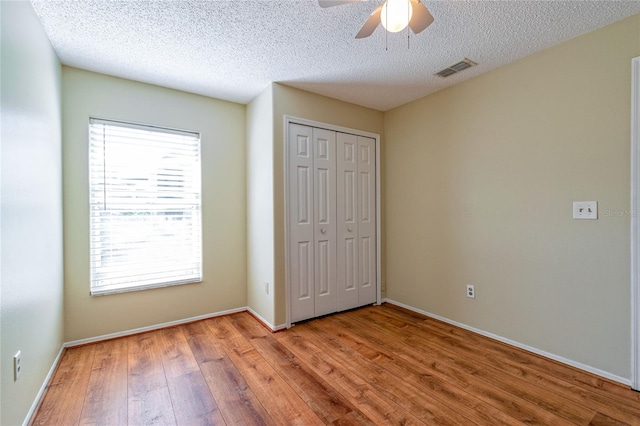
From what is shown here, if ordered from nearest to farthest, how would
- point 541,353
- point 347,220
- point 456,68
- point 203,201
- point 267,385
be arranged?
point 267,385 → point 541,353 → point 456,68 → point 203,201 → point 347,220

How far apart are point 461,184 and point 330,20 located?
1958 mm

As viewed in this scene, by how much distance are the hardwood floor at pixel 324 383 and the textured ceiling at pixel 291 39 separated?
8.16ft

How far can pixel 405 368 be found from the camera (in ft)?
6.97

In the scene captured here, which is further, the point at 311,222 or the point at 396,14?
the point at 311,222

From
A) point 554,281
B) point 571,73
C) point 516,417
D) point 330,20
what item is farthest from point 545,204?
point 330,20

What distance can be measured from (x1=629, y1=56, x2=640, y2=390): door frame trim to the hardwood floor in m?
0.24

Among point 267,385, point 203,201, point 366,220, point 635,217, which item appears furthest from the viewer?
point 366,220

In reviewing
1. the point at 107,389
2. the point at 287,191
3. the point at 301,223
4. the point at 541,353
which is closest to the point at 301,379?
the point at 107,389

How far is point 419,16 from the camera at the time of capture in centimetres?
151

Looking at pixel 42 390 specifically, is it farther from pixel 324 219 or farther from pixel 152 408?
pixel 324 219

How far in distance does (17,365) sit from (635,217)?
3794 millimetres

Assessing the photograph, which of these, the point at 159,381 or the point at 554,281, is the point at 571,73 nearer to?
the point at 554,281

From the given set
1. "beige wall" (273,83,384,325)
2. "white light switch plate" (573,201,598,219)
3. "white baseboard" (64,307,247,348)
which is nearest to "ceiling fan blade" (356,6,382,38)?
"beige wall" (273,83,384,325)

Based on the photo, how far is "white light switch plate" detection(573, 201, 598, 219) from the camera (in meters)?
2.01
